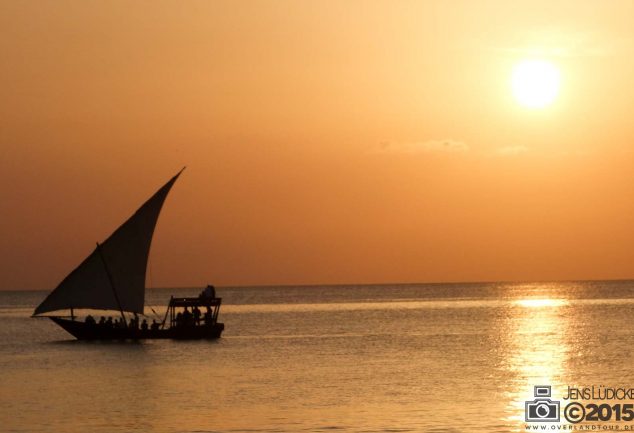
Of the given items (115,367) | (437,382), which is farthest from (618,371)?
(115,367)

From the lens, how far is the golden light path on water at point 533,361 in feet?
123

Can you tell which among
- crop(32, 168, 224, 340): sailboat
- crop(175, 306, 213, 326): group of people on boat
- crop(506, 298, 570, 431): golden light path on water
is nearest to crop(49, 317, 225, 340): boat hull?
crop(175, 306, 213, 326): group of people on boat

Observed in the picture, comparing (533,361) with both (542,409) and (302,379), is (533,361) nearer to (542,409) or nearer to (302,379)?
(302,379)

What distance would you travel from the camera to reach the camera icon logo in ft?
107

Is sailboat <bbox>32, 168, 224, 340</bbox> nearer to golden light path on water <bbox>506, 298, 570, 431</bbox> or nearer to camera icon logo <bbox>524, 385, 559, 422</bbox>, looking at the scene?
golden light path on water <bbox>506, 298, 570, 431</bbox>

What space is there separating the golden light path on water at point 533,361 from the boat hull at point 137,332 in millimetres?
16152

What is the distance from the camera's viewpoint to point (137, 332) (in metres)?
63.2

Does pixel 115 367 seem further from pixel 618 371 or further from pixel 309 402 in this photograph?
pixel 618 371

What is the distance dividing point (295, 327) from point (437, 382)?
4813 cm

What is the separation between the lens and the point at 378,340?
70.0 m

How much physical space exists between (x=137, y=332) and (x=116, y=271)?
155 inches

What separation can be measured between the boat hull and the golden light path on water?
16.2 meters

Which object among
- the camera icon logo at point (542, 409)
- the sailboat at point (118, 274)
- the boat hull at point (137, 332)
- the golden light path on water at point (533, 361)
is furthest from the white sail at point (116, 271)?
the camera icon logo at point (542, 409)

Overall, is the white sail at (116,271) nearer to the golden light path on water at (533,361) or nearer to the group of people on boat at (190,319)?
the group of people on boat at (190,319)
